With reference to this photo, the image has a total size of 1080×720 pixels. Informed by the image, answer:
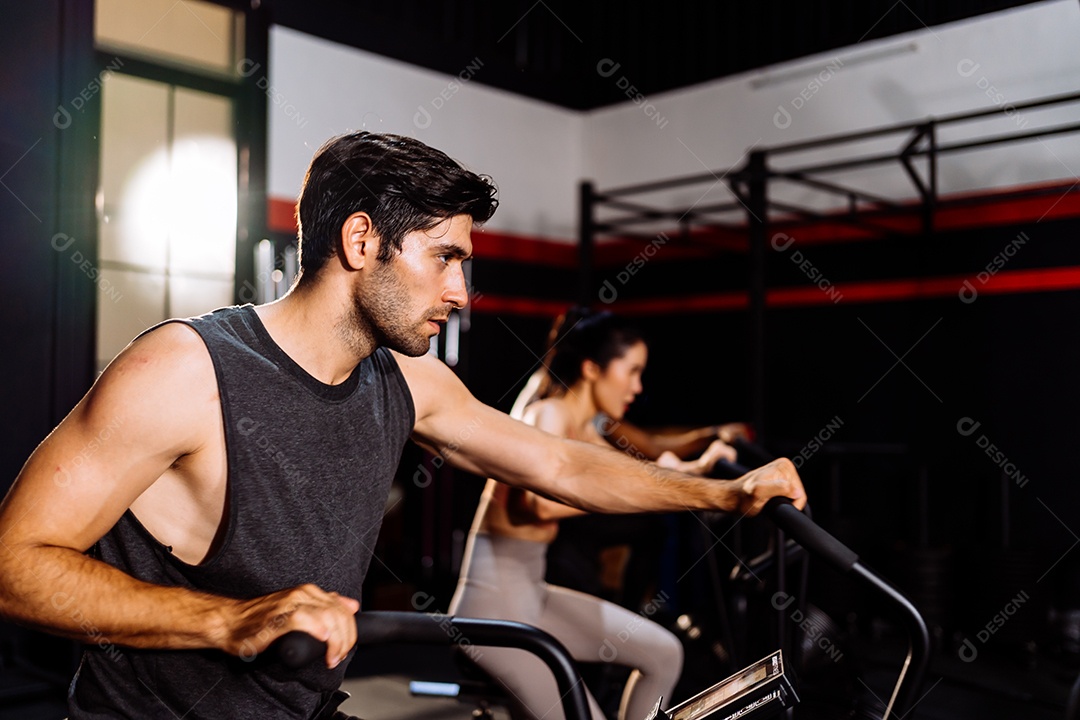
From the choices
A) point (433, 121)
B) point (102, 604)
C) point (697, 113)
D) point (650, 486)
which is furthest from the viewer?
point (697, 113)

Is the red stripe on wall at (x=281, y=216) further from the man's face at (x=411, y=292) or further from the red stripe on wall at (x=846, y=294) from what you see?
the man's face at (x=411, y=292)

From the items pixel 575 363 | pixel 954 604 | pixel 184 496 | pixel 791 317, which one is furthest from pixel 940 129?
pixel 184 496

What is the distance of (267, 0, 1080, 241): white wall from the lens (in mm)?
4945

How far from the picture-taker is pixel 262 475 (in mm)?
1333

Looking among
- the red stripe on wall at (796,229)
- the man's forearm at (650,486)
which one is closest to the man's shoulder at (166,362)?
the man's forearm at (650,486)

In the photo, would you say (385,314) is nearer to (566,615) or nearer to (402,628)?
(402,628)

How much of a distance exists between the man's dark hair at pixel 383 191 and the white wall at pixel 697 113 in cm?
270

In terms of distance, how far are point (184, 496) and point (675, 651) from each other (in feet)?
4.78

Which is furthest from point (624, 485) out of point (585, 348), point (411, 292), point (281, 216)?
point (281, 216)

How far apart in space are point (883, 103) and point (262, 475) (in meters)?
5.08

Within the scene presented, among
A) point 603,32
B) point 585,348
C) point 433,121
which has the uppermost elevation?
point 603,32

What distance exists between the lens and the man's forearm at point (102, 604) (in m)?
1.11

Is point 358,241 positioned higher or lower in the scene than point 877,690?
higher

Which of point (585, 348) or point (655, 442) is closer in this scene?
point (585, 348)
